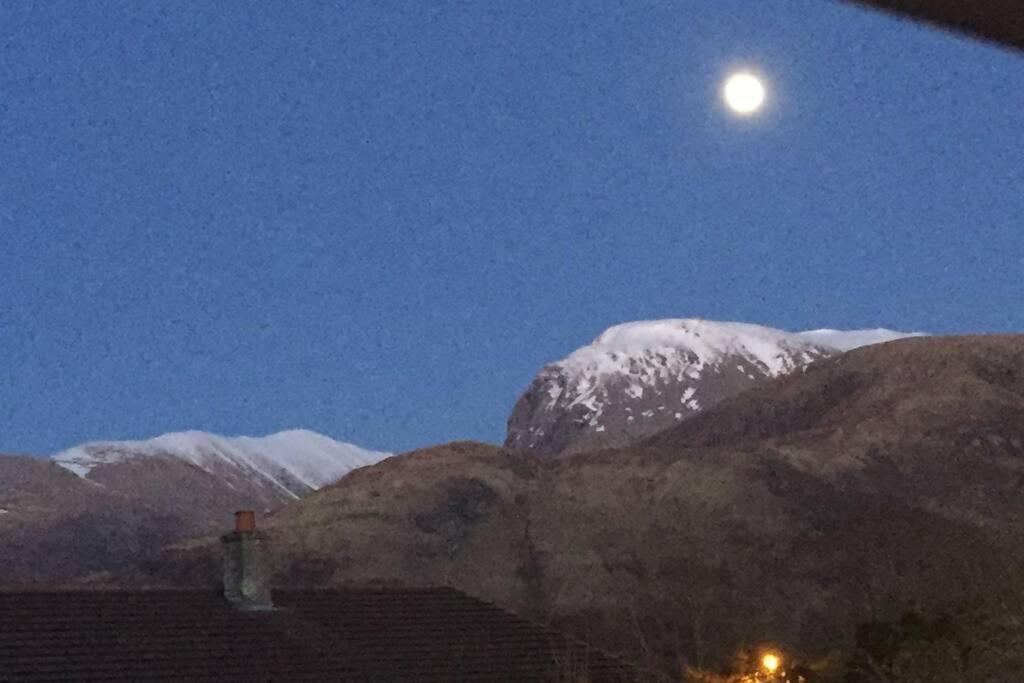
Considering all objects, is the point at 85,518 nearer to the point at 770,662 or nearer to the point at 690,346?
the point at 690,346

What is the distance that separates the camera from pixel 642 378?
17375 centimetres

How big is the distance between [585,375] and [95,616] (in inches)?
6004

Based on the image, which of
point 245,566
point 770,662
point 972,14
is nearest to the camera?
point 972,14

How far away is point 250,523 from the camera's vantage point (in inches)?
838

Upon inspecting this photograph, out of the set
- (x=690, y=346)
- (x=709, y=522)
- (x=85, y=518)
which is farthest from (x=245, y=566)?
(x=690, y=346)

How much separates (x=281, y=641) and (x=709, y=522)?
60.7 meters

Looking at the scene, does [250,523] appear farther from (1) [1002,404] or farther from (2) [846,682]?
(1) [1002,404]

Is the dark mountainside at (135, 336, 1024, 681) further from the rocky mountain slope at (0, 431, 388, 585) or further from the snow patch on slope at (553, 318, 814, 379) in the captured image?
the snow patch on slope at (553, 318, 814, 379)

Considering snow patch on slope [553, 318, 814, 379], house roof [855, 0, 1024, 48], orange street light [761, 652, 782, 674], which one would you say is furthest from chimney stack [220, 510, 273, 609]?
snow patch on slope [553, 318, 814, 379]

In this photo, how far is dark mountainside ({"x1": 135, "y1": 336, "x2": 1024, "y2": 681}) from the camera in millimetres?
66562

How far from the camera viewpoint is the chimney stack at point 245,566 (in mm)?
21125

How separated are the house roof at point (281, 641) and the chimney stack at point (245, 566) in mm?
286

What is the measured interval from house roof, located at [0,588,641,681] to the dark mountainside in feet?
115

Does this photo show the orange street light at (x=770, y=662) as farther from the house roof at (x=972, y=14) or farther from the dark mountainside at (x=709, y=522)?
the dark mountainside at (x=709, y=522)
